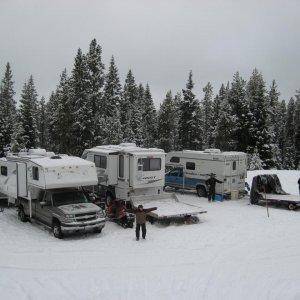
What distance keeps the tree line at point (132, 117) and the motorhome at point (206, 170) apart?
14.6m

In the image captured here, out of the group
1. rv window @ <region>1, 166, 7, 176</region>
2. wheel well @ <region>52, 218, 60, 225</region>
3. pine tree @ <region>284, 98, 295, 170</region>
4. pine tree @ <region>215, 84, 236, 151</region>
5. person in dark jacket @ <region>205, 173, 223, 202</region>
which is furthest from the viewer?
pine tree @ <region>284, 98, 295, 170</region>

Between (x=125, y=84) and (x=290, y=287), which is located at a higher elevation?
(x=125, y=84)

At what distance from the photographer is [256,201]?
2448 centimetres

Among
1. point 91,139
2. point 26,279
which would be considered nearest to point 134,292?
point 26,279

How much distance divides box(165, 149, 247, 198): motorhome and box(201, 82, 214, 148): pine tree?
40.7 m

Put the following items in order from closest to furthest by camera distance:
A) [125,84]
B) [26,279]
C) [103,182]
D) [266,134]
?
1. [26,279]
2. [103,182]
3. [266,134]
4. [125,84]

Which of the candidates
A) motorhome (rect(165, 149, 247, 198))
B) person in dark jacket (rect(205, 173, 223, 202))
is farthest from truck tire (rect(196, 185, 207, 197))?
person in dark jacket (rect(205, 173, 223, 202))

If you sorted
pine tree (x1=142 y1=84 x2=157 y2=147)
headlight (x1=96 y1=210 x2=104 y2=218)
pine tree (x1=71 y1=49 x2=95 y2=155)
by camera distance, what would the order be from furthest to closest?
1. pine tree (x1=142 y1=84 x2=157 y2=147)
2. pine tree (x1=71 y1=49 x2=95 y2=155)
3. headlight (x1=96 y1=210 x2=104 y2=218)

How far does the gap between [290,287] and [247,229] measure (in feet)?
23.5

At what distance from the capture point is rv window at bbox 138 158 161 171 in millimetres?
21969

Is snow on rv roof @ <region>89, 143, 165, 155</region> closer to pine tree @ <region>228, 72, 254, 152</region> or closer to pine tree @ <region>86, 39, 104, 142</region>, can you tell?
pine tree @ <region>86, 39, 104, 142</region>

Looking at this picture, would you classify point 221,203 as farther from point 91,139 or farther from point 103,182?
point 91,139

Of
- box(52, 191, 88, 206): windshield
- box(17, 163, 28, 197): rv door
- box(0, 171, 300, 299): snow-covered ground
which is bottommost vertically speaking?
box(0, 171, 300, 299): snow-covered ground

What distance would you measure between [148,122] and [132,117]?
394 cm
